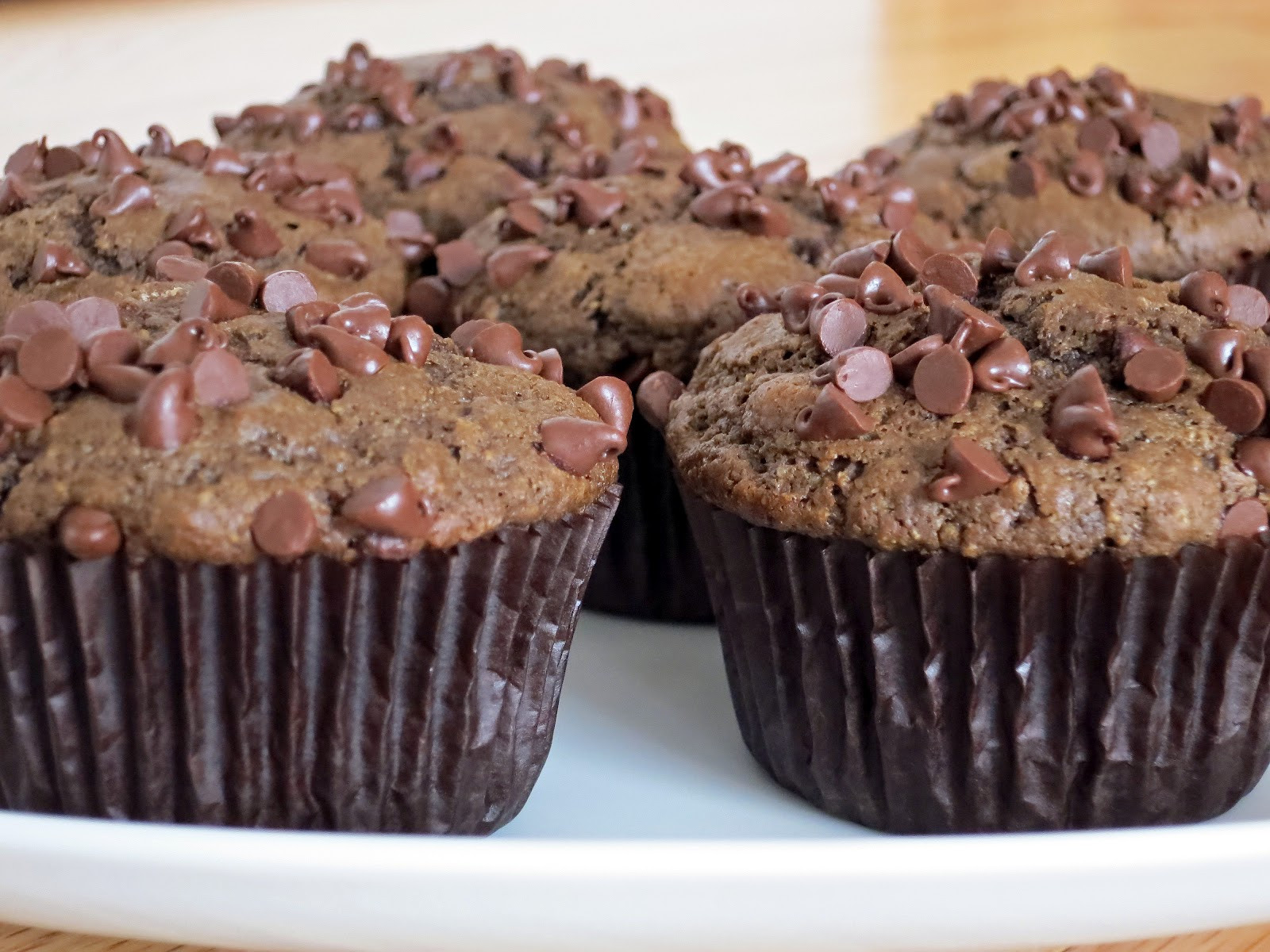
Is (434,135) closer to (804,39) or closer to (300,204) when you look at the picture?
(300,204)

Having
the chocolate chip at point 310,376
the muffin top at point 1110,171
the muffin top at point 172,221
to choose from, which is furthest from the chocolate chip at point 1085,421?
the muffin top at point 172,221

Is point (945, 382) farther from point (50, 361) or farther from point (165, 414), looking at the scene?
point (50, 361)

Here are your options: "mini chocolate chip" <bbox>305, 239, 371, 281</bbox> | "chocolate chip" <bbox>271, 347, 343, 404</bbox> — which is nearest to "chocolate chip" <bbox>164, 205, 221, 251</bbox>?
"mini chocolate chip" <bbox>305, 239, 371, 281</bbox>

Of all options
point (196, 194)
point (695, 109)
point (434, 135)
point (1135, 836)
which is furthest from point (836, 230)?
point (695, 109)

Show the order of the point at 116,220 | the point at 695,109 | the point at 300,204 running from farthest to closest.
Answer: the point at 695,109 → the point at 300,204 → the point at 116,220

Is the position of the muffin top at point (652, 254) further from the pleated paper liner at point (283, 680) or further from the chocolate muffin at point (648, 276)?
the pleated paper liner at point (283, 680)

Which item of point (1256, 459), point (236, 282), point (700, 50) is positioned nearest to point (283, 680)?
point (236, 282)
